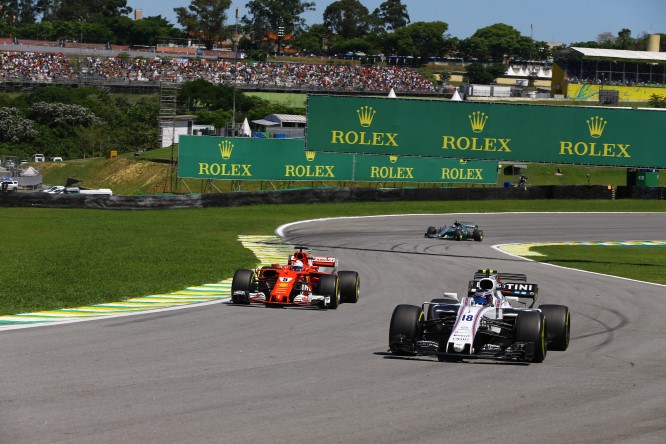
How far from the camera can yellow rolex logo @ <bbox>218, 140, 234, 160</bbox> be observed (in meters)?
57.7

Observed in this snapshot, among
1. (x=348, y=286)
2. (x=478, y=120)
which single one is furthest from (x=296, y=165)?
(x=348, y=286)

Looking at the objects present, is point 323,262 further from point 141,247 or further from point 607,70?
point 607,70

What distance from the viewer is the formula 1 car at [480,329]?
14.2 m

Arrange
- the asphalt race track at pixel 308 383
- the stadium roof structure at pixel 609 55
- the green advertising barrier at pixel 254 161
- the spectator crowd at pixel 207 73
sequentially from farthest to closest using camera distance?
the stadium roof structure at pixel 609 55, the spectator crowd at pixel 207 73, the green advertising barrier at pixel 254 161, the asphalt race track at pixel 308 383

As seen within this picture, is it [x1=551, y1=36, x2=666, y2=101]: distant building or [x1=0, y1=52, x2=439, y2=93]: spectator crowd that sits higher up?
[x1=551, y1=36, x2=666, y2=101]: distant building

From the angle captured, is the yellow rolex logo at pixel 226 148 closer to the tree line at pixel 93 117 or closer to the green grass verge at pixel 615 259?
the green grass verge at pixel 615 259

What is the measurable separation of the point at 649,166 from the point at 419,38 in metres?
157

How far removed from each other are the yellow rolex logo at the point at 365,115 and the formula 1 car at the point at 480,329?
23.5 metres

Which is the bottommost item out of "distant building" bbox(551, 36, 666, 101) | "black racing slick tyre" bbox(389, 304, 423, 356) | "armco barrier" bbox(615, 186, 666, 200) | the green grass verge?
the green grass verge

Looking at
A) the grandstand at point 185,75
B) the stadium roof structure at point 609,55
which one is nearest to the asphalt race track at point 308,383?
the grandstand at point 185,75

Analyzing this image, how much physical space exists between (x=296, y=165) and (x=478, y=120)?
22.0 metres

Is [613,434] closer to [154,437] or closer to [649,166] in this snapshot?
[154,437]

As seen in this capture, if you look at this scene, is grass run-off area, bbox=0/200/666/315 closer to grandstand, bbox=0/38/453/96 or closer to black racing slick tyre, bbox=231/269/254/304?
black racing slick tyre, bbox=231/269/254/304

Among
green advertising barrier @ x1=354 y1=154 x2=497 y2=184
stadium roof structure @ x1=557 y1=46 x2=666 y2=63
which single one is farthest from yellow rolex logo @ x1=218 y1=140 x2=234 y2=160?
stadium roof structure @ x1=557 y1=46 x2=666 y2=63
